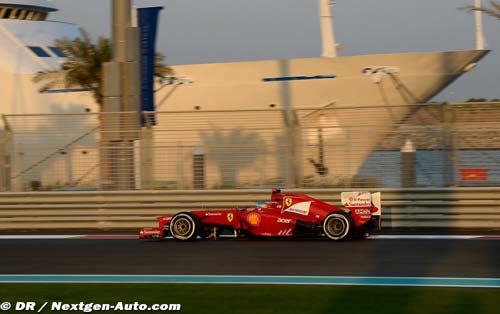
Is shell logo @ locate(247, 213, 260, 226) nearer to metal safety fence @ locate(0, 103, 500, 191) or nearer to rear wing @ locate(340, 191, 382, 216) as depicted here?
rear wing @ locate(340, 191, 382, 216)

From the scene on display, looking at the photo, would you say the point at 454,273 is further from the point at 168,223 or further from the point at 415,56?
the point at 415,56

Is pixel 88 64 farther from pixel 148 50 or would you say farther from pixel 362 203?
pixel 362 203

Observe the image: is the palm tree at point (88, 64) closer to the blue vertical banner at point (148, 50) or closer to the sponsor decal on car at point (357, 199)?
the blue vertical banner at point (148, 50)

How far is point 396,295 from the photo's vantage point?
8523 millimetres

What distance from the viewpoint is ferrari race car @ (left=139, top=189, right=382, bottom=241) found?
13484 millimetres

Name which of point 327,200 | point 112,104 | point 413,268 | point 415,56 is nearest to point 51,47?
point 415,56

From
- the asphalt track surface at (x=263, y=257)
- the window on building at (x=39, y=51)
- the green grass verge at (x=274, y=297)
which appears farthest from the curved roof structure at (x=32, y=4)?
the green grass verge at (x=274, y=297)

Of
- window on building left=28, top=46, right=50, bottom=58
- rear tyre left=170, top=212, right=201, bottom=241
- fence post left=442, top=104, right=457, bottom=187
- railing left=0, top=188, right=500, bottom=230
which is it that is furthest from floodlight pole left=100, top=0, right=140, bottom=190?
window on building left=28, top=46, right=50, bottom=58

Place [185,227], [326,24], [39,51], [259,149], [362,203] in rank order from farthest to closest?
[39,51]
[326,24]
[259,149]
[185,227]
[362,203]

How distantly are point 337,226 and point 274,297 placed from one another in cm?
514

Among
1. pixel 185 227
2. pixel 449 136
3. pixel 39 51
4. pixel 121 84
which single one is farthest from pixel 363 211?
pixel 39 51

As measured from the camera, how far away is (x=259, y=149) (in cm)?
1669

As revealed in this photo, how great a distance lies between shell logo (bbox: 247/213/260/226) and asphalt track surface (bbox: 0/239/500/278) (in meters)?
0.36

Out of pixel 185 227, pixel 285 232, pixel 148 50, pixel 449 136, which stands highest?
pixel 148 50
